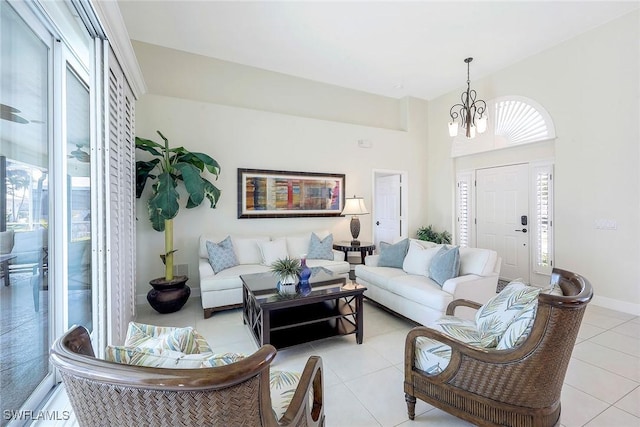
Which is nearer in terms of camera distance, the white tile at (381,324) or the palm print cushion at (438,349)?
the palm print cushion at (438,349)

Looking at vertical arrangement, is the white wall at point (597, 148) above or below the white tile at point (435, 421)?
above

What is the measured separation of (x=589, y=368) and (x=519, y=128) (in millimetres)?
3624

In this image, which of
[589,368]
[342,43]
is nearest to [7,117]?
[342,43]

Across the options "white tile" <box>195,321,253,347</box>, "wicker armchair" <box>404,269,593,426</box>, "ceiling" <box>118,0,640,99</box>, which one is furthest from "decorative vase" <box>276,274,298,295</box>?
"ceiling" <box>118,0,640,99</box>

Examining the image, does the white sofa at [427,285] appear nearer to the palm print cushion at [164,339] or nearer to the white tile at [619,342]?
the white tile at [619,342]

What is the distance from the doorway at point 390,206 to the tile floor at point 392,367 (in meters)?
2.86

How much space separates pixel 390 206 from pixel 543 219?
8.70 ft

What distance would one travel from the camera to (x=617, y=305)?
354 cm

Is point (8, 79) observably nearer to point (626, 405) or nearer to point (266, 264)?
point (266, 264)

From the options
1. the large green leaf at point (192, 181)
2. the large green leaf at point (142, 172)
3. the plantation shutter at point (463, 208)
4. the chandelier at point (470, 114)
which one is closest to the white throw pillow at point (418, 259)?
the chandelier at point (470, 114)

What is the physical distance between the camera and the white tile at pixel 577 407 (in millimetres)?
1712

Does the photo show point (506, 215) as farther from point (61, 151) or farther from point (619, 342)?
point (61, 151)

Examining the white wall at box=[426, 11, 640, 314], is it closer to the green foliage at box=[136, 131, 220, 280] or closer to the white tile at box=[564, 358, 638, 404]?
the white tile at box=[564, 358, 638, 404]

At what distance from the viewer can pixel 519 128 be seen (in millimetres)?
4555
